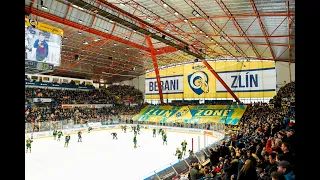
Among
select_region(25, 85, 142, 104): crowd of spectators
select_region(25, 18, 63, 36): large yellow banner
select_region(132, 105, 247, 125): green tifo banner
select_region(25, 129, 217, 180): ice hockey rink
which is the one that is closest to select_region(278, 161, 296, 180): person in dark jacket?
select_region(25, 129, 217, 180): ice hockey rink

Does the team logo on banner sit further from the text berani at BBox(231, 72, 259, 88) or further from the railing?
the railing

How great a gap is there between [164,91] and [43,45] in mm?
31571

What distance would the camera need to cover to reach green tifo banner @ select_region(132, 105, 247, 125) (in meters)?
26.6

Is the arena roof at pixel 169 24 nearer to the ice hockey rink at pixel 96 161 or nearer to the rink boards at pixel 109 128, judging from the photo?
the rink boards at pixel 109 128

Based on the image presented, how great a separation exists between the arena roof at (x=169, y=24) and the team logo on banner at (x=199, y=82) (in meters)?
6.52

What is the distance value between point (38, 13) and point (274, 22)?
16679mm

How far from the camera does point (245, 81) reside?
107ft

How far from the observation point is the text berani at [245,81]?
31834mm

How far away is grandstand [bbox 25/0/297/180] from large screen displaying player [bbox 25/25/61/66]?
0.05 m

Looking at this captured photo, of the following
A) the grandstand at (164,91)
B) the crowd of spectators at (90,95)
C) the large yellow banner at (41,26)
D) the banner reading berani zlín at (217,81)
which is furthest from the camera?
the crowd of spectators at (90,95)

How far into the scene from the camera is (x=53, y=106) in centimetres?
3030

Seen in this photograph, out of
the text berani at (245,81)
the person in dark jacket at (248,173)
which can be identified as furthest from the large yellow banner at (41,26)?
the text berani at (245,81)

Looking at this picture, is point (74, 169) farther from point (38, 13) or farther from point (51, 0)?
point (51, 0)
